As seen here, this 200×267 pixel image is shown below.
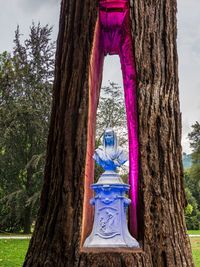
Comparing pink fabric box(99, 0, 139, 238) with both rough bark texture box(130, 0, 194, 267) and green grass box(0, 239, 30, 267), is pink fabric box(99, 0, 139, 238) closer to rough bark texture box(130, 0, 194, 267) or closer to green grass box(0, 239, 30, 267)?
rough bark texture box(130, 0, 194, 267)

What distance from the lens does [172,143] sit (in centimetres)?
296

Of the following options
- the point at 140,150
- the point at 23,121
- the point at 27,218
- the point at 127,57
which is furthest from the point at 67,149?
the point at 27,218

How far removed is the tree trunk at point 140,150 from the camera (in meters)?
2.56

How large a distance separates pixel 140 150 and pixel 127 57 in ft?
4.68

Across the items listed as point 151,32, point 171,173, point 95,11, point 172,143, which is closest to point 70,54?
point 95,11

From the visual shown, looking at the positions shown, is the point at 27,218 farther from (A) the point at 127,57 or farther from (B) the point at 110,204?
(A) the point at 127,57

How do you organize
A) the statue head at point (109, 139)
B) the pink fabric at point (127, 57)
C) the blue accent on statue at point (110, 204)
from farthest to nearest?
the statue head at point (109, 139), the pink fabric at point (127, 57), the blue accent on statue at point (110, 204)

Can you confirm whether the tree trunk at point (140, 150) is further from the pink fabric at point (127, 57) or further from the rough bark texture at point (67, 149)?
the pink fabric at point (127, 57)

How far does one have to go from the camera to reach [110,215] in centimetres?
300

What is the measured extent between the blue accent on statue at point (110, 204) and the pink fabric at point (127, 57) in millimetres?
159

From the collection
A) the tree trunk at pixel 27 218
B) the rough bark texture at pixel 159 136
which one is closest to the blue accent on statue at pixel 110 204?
the rough bark texture at pixel 159 136

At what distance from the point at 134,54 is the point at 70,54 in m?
0.78

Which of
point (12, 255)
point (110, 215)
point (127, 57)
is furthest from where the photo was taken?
point (12, 255)

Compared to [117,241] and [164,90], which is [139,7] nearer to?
[164,90]
